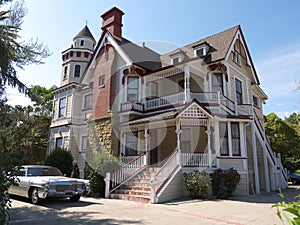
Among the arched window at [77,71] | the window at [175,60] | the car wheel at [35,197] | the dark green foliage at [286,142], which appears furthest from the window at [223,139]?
Result: the arched window at [77,71]

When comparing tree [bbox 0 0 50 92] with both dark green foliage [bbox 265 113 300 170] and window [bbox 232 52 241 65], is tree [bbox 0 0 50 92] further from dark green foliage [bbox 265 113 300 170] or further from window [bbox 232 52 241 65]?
dark green foliage [bbox 265 113 300 170]

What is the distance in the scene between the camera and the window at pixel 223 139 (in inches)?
552

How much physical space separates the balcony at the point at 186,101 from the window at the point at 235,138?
111 cm

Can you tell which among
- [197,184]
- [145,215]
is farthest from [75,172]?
[145,215]

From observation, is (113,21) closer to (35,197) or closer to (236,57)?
(236,57)

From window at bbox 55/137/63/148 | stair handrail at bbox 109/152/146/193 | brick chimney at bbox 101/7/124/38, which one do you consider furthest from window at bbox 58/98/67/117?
stair handrail at bbox 109/152/146/193

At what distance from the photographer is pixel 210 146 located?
1404cm

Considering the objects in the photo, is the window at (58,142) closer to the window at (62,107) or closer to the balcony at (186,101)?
the window at (62,107)

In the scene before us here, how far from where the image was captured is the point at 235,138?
47.4ft

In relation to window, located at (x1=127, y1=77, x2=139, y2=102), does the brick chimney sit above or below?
above

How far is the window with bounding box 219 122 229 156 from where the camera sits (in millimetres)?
14031

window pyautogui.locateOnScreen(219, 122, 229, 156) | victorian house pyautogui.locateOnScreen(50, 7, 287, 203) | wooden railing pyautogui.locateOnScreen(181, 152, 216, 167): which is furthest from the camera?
window pyautogui.locateOnScreen(219, 122, 229, 156)

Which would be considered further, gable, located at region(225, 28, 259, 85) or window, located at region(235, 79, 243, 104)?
window, located at region(235, 79, 243, 104)

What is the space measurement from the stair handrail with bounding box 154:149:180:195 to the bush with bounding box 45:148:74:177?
9.08m
